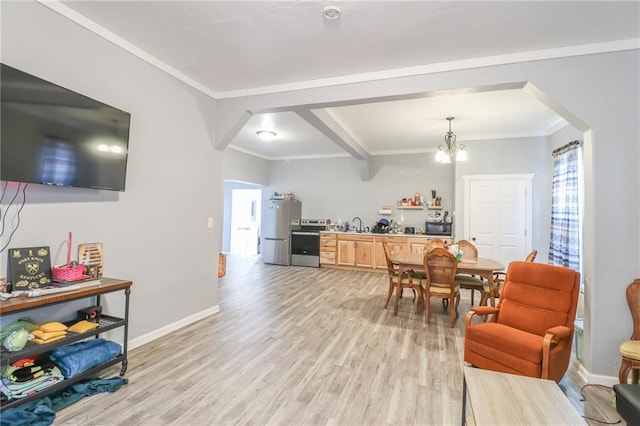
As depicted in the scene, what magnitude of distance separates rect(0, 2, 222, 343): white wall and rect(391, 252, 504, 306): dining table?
253cm

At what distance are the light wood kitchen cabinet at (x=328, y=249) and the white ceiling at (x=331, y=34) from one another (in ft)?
14.4

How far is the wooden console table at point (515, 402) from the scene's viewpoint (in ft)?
4.69

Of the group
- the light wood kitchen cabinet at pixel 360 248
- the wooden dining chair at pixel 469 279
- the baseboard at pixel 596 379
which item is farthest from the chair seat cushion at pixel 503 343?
the light wood kitchen cabinet at pixel 360 248

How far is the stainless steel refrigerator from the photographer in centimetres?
769

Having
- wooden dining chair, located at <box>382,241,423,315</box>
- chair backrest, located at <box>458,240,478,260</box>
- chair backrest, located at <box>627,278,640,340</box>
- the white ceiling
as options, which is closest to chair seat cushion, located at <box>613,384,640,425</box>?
chair backrest, located at <box>627,278,640,340</box>

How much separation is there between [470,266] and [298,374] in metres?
2.45

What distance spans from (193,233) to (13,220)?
5.57 ft

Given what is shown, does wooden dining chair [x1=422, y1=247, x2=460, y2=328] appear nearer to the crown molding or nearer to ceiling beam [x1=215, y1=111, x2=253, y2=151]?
the crown molding

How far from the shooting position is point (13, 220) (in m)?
2.05

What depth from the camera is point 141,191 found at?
2980 mm

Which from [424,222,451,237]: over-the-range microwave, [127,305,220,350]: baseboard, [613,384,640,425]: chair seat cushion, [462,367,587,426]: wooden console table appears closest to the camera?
[462,367,587,426]: wooden console table

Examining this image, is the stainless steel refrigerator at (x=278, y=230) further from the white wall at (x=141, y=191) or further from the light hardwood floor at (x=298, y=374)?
the white wall at (x=141, y=191)

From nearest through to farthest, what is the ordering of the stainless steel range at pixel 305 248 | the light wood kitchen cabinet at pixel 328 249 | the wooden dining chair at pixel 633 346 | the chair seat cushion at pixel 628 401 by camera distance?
the chair seat cushion at pixel 628 401 < the wooden dining chair at pixel 633 346 < the light wood kitchen cabinet at pixel 328 249 < the stainless steel range at pixel 305 248

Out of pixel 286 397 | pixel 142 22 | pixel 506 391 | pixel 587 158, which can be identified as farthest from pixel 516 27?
pixel 286 397
